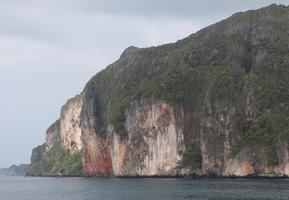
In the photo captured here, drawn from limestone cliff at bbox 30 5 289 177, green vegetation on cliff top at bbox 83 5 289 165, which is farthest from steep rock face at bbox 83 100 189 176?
green vegetation on cliff top at bbox 83 5 289 165

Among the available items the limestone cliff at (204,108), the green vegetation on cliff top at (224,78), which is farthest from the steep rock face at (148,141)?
the green vegetation on cliff top at (224,78)

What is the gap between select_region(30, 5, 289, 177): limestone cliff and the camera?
11023 cm

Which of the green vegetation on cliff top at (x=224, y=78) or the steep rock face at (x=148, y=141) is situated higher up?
the green vegetation on cliff top at (x=224, y=78)

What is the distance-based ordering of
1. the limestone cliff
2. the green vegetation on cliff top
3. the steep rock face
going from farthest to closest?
the steep rock face < the green vegetation on cliff top < the limestone cliff

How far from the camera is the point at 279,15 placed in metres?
147

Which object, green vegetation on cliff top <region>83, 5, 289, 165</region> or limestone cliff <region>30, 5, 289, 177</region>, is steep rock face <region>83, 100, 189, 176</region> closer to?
limestone cliff <region>30, 5, 289, 177</region>

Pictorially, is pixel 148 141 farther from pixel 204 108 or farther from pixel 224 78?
pixel 224 78

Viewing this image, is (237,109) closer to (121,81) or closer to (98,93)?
(121,81)

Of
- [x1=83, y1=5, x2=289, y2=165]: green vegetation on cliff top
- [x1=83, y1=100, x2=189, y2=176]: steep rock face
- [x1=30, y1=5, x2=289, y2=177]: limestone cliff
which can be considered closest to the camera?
[x1=30, y1=5, x2=289, y2=177]: limestone cliff

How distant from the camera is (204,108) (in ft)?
410

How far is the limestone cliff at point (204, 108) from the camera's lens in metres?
110

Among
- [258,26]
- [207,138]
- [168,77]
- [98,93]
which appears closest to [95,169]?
[98,93]

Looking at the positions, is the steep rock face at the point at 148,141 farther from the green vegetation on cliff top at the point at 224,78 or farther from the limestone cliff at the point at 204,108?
the green vegetation on cliff top at the point at 224,78

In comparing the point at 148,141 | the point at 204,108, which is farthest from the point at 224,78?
the point at 148,141
